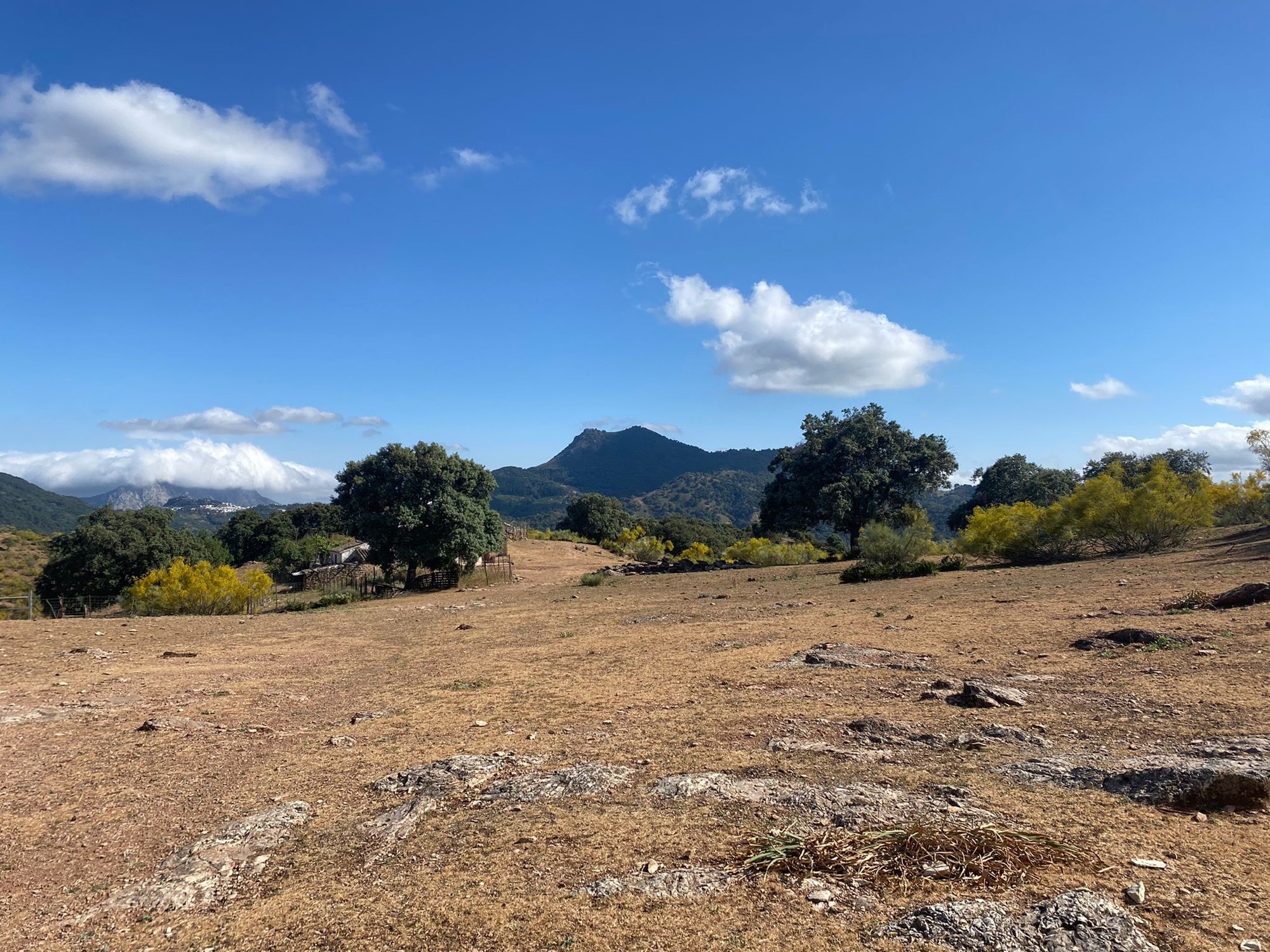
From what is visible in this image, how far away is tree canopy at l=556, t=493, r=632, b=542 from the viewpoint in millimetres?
75938

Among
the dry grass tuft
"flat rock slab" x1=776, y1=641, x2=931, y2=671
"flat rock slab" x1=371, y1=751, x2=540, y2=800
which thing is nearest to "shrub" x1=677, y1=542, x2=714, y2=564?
"flat rock slab" x1=776, y1=641, x2=931, y2=671

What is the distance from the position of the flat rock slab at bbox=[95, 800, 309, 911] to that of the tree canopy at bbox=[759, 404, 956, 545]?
37.7 m

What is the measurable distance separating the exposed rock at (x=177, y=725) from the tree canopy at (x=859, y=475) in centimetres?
3590

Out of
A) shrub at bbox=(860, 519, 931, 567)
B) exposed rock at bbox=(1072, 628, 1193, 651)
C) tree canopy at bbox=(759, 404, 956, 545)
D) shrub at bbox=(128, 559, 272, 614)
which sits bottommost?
shrub at bbox=(128, 559, 272, 614)

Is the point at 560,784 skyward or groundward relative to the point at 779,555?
groundward

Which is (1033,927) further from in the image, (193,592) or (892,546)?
(193,592)

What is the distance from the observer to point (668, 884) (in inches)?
174

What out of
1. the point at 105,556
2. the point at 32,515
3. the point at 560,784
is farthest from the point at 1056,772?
the point at 32,515

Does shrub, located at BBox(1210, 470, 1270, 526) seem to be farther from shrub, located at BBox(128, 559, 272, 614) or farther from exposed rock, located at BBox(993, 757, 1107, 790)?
shrub, located at BBox(128, 559, 272, 614)

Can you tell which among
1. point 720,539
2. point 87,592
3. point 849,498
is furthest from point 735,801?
point 720,539

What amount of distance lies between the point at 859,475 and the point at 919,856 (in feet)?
128

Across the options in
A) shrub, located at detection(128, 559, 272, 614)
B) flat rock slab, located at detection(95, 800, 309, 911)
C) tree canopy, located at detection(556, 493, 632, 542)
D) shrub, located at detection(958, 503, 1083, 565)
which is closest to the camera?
flat rock slab, located at detection(95, 800, 309, 911)

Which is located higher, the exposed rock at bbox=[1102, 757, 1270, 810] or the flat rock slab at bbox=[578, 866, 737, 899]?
the exposed rock at bbox=[1102, 757, 1270, 810]

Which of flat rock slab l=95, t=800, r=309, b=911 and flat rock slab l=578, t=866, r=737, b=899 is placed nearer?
flat rock slab l=578, t=866, r=737, b=899
